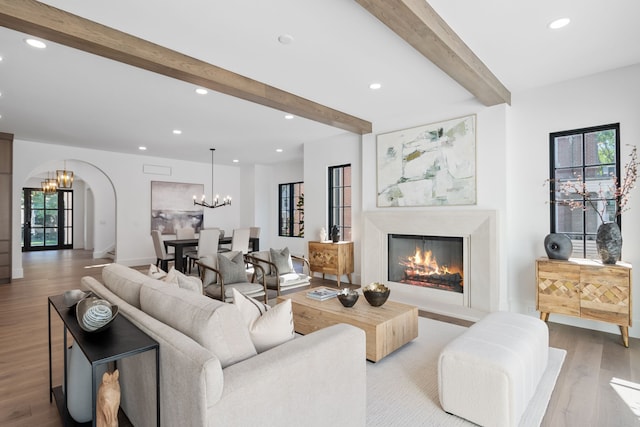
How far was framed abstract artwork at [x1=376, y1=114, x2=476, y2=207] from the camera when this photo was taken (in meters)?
4.31

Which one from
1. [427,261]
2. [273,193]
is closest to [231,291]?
[427,261]

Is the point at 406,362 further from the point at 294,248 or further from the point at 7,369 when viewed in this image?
the point at 294,248

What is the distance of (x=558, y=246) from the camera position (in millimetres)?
3527

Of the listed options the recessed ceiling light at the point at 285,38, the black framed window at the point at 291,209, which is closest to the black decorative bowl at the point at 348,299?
the recessed ceiling light at the point at 285,38

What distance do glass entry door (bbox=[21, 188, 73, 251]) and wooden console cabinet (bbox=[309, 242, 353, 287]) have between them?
10.6 m

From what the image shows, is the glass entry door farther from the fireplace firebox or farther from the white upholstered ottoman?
the white upholstered ottoman

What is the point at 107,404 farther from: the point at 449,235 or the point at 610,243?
the point at 610,243

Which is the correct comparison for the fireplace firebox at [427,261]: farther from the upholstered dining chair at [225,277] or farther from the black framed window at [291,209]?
the black framed window at [291,209]

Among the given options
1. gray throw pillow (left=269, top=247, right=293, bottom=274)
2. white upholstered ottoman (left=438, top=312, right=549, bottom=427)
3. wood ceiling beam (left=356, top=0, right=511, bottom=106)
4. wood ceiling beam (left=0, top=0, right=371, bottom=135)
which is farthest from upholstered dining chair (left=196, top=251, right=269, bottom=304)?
wood ceiling beam (left=356, top=0, right=511, bottom=106)

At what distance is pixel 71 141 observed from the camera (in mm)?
6469

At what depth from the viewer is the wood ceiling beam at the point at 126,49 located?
7.48 feet

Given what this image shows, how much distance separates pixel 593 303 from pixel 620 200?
3.58 feet

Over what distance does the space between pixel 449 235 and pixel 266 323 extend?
3269 millimetres

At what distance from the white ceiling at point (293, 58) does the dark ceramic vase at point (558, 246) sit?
5.70ft
